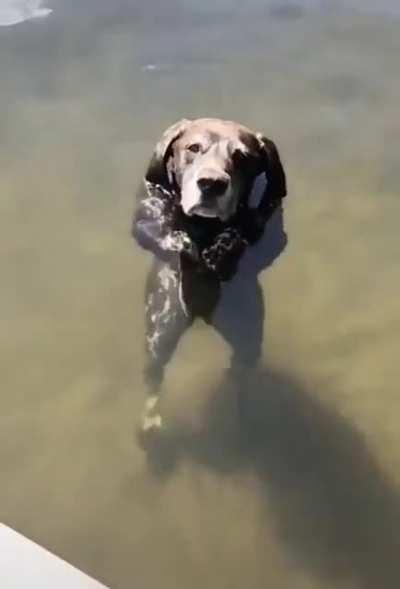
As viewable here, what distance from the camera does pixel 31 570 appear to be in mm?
1653

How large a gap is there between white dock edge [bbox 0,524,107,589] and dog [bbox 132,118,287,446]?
1.81 ft

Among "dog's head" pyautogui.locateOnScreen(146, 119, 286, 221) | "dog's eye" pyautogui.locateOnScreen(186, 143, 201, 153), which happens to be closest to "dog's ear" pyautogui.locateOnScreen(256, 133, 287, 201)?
"dog's head" pyautogui.locateOnScreen(146, 119, 286, 221)

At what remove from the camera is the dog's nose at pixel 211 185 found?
6.30 feet

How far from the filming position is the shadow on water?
2.02m

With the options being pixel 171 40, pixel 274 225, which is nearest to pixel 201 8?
pixel 171 40

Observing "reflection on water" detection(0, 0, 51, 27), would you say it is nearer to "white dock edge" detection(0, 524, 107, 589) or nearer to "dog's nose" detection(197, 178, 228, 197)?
"dog's nose" detection(197, 178, 228, 197)

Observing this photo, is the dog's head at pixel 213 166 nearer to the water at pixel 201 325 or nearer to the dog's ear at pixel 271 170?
the dog's ear at pixel 271 170

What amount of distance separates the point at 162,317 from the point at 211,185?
0.32m

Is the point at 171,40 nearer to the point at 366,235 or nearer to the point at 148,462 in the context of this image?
the point at 366,235

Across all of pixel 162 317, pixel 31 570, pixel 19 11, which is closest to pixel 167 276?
pixel 162 317

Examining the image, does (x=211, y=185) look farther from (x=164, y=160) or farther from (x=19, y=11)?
(x=19, y=11)

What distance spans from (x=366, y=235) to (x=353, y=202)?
0.14 metres

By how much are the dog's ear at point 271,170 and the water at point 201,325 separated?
41 centimetres

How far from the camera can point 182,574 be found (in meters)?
1.98
